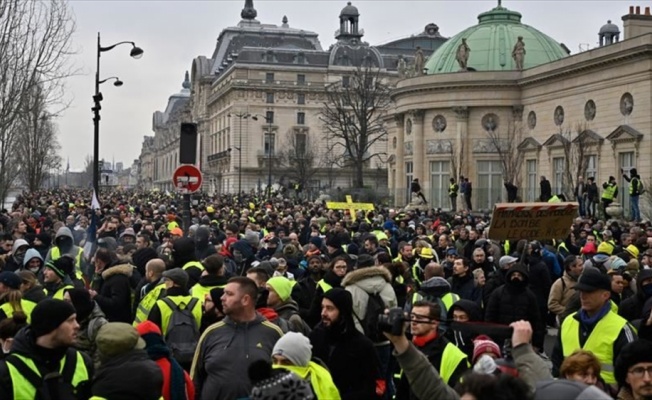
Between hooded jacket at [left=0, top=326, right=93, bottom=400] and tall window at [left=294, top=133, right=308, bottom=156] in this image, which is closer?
hooded jacket at [left=0, top=326, right=93, bottom=400]

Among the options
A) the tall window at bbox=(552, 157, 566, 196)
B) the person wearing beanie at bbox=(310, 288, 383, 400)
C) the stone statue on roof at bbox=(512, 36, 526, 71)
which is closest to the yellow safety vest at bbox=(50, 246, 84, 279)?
the person wearing beanie at bbox=(310, 288, 383, 400)

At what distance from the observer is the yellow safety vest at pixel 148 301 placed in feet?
27.3

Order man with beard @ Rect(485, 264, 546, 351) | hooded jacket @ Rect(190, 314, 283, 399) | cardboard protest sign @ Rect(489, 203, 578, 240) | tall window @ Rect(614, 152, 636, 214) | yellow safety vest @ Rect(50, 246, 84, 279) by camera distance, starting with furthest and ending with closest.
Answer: tall window @ Rect(614, 152, 636, 214), yellow safety vest @ Rect(50, 246, 84, 279), cardboard protest sign @ Rect(489, 203, 578, 240), man with beard @ Rect(485, 264, 546, 351), hooded jacket @ Rect(190, 314, 283, 399)

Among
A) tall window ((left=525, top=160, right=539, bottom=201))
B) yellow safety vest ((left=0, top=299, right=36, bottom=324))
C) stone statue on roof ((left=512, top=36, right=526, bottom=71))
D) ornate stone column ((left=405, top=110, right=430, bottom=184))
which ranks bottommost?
yellow safety vest ((left=0, top=299, right=36, bottom=324))

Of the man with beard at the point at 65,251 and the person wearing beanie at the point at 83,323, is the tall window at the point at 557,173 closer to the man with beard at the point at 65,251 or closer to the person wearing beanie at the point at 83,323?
the man with beard at the point at 65,251

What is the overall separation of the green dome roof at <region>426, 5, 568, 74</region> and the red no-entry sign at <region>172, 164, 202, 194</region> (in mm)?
41566

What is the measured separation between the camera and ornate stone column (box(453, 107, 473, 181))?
52.7 metres

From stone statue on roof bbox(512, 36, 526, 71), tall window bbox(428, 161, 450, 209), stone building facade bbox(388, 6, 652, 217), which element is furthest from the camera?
tall window bbox(428, 161, 450, 209)

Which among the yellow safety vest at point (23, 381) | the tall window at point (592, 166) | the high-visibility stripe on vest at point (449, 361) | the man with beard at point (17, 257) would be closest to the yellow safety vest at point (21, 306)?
the yellow safety vest at point (23, 381)

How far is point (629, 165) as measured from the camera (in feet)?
134

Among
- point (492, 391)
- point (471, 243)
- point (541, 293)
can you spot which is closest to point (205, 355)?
point (492, 391)

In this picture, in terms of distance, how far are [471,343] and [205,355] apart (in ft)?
8.38

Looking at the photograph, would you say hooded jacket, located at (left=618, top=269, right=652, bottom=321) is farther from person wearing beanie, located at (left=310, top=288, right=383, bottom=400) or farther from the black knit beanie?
the black knit beanie

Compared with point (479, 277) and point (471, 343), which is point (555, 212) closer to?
point (479, 277)
